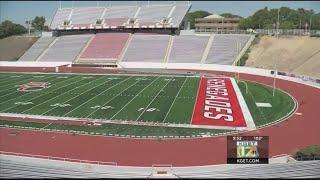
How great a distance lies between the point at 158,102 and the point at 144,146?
410 inches

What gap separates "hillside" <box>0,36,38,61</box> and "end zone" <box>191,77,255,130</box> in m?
35.4

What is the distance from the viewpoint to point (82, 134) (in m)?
20.9

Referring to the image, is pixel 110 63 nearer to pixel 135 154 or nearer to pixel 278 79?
pixel 278 79

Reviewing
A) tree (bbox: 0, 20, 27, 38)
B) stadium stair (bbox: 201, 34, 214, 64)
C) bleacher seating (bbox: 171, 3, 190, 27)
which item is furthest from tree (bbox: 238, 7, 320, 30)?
tree (bbox: 0, 20, 27, 38)

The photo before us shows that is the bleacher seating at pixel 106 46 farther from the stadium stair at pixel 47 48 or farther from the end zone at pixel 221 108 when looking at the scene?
the end zone at pixel 221 108

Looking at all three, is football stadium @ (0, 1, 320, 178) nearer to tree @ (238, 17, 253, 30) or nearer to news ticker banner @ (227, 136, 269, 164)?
news ticker banner @ (227, 136, 269, 164)

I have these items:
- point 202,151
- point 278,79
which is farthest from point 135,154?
point 278,79

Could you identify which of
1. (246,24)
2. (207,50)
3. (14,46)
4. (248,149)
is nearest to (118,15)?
(14,46)

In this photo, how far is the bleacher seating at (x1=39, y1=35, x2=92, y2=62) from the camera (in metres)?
61.6

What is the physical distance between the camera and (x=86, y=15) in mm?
73500

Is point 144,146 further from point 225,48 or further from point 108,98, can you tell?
point 225,48

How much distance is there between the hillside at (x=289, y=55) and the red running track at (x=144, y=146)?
73.0 ft

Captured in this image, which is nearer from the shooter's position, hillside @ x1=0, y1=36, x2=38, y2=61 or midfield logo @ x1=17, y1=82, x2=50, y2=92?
midfield logo @ x1=17, y1=82, x2=50, y2=92

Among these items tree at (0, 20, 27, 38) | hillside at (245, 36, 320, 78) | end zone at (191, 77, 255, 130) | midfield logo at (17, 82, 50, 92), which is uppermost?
tree at (0, 20, 27, 38)
